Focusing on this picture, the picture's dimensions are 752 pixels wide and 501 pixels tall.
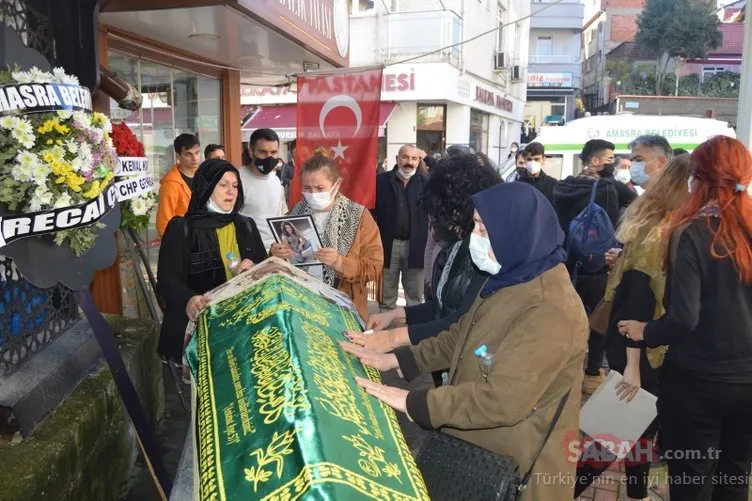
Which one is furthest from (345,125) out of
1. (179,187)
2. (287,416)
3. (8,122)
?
(287,416)

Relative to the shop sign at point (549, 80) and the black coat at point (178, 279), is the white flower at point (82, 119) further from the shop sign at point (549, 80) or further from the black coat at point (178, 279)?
the shop sign at point (549, 80)

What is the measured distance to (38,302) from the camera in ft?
10.2

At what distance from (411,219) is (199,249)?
311cm

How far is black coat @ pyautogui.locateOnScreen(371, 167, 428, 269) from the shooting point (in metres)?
5.91

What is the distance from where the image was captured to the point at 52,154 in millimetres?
2164

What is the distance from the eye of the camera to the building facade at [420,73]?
54.7 feet

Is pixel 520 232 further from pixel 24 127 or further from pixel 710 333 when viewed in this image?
pixel 24 127

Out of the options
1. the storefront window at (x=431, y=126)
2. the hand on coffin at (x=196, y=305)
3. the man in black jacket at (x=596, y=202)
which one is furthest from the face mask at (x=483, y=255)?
the storefront window at (x=431, y=126)

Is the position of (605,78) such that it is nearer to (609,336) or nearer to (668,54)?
(668,54)

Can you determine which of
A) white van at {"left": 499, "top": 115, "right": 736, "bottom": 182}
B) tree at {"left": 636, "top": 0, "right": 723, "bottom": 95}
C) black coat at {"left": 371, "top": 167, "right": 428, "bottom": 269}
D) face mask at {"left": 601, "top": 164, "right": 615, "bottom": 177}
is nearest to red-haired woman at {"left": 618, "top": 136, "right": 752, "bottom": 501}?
face mask at {"left": 601, "top": 164, "right": 615, "bottom": 177}

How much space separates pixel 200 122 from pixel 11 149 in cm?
541

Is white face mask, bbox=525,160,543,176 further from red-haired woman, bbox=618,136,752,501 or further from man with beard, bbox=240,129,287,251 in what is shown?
red-haired woman, bbox=618,136,752,501

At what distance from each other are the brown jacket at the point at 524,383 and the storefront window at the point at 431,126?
54.1 ft

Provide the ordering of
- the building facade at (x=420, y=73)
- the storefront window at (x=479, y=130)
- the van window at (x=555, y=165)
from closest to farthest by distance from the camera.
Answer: the van window at (x=555, y=165), the building facade at (x=420, y=73), the storefront window at (x=479, y=130)
